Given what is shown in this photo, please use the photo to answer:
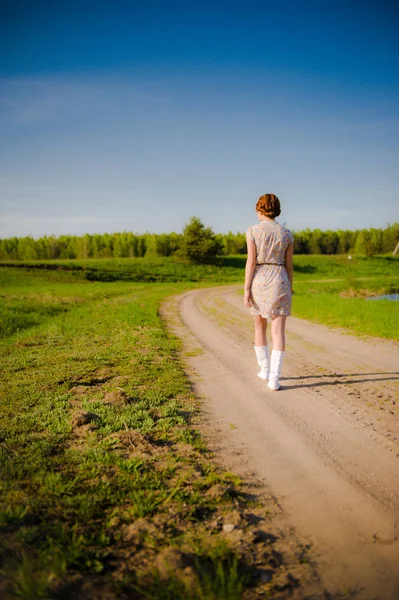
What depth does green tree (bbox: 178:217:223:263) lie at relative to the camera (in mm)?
59812

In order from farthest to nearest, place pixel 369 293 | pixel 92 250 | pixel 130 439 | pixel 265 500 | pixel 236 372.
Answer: pixel 92 250
pixel 369 293
pixel 236 372
pixel 130 439
pixel 265 500

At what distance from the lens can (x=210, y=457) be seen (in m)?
3.12

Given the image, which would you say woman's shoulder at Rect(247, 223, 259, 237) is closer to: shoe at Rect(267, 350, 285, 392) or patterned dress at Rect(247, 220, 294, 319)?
patterned dress at Rect(247, 220, 294, 319)

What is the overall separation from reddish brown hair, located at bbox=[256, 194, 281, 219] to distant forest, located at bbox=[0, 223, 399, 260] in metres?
92.8

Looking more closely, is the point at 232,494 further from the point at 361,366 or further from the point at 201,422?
the point at 361,366

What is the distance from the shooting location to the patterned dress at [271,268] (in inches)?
194

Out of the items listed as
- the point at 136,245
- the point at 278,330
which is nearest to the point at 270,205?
the point at 278,330

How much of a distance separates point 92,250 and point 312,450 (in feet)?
386

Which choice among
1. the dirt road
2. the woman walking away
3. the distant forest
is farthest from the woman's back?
the distant forest

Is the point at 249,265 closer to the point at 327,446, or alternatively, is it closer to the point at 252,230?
the point at 252,230

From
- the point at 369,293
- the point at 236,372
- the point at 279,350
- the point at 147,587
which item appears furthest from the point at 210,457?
the point at 369,293

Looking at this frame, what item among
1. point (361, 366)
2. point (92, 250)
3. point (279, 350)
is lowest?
point (361, 366)

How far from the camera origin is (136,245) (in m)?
115

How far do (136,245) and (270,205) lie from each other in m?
114
